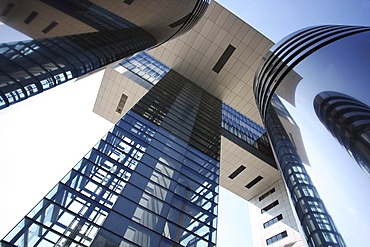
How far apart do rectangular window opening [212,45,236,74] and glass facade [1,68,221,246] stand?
1507 centimetres

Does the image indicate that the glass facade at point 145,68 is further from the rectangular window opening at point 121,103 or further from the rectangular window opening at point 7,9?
the rectangular window opening at point 7,9

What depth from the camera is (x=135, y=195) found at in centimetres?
862

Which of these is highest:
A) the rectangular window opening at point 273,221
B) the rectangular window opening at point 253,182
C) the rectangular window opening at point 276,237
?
the rectangular window opening at point 253,182

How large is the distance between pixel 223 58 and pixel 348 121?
937 inches

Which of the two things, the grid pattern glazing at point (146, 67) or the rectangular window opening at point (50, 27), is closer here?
the rectangular window opening at point (50, 27)

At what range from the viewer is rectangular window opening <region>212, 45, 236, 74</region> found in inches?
1059

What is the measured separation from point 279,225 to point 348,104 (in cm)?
2461

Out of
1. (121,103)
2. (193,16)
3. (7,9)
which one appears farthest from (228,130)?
(7,9)

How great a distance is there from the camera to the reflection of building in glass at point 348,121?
14.2 ft

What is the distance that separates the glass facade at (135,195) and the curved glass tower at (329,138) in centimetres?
374

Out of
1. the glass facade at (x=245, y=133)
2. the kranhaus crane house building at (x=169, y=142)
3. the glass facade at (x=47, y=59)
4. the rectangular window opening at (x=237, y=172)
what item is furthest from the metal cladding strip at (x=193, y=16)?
the rectangular window opening at (x=237, y=172)

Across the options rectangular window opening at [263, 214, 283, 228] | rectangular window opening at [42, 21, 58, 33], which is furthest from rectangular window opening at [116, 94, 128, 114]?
rectangular window opening at [42, 21, 58, 33]

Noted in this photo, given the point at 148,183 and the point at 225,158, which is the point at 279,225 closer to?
the point at 225,158

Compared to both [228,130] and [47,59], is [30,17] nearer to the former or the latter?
[47,59]
